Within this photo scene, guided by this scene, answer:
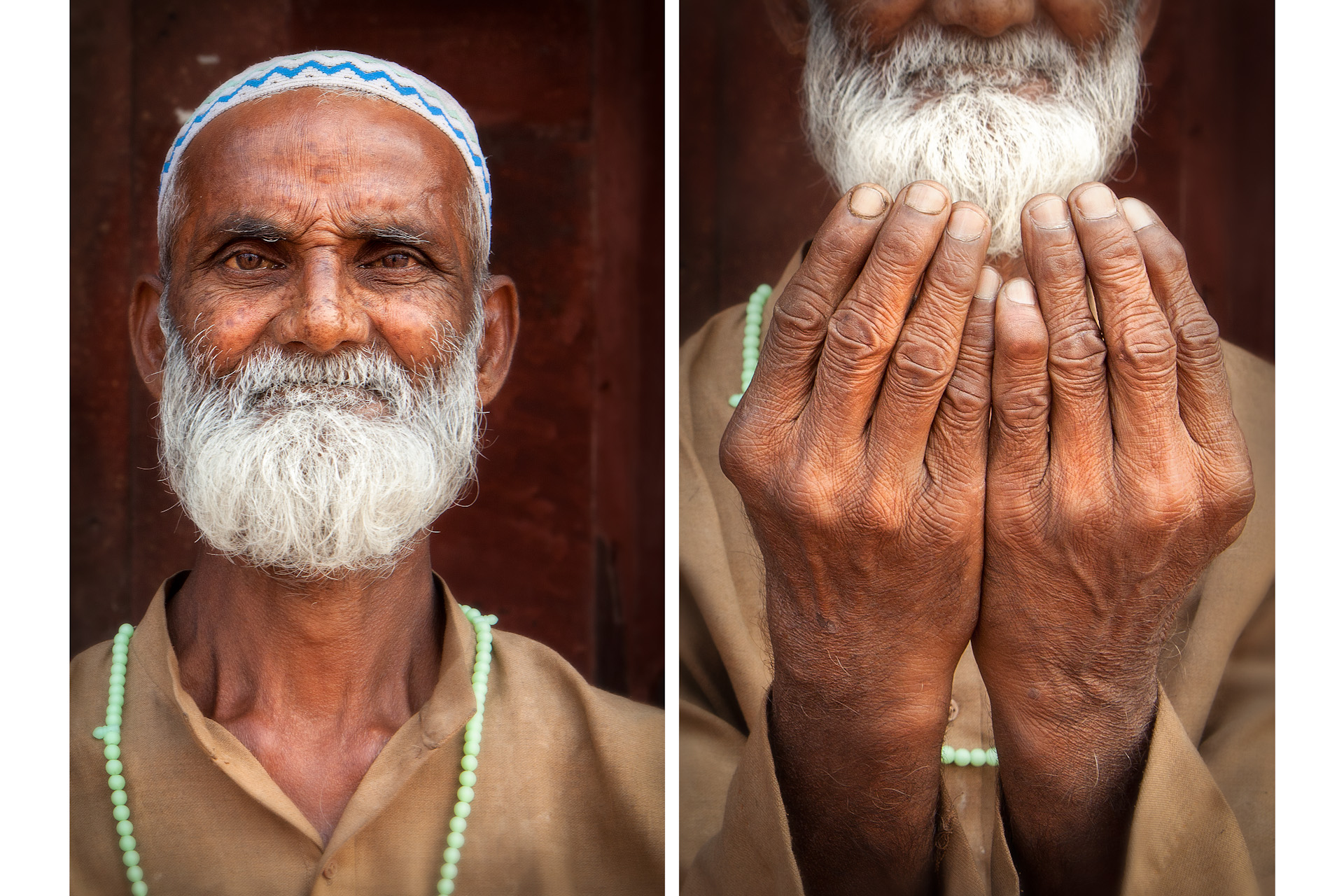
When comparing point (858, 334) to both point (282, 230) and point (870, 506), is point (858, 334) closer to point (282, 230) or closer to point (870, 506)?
point (870, 506)

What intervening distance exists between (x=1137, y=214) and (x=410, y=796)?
103 centimetres

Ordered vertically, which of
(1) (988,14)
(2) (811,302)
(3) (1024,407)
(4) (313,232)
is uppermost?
(1) (988,14)

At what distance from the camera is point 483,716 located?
157 cm

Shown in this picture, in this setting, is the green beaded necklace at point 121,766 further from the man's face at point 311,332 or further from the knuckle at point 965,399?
the knuckle at point 965,399

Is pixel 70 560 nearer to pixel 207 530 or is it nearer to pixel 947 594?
pixel 207 530

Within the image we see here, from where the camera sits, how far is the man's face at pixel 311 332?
4.91ft

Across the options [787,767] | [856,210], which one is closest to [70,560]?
[787,767]

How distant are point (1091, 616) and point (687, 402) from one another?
1.94 feet

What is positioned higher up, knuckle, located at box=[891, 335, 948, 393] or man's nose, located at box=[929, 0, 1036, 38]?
man's nose, located at box=[929, 0, 1036, 38]

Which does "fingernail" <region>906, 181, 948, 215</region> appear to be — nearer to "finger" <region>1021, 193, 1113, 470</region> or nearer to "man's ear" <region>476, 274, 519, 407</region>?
"finger" <region>1021, 193, 1113, 470</region>

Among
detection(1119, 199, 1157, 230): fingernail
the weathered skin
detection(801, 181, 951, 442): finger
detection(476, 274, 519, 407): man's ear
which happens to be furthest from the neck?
detection(1119, 199, 1157, 230): fingernail

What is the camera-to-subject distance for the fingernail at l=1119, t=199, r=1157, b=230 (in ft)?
4.19

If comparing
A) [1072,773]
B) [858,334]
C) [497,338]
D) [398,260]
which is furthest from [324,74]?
[1072,773]

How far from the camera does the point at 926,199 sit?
4.13 ft
